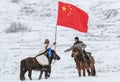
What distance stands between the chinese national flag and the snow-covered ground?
2.34 metres

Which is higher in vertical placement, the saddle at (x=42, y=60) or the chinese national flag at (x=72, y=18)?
the chinese national flag at (x=72, y=18)

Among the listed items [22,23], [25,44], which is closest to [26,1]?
[22,23]

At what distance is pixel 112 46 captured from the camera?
3612 centimetres

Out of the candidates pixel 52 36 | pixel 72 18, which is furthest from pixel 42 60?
pixel 52 36

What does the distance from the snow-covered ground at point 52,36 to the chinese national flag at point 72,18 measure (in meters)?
2.34

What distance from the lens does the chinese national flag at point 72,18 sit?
726 inches

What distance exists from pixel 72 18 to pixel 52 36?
2350 centimetres

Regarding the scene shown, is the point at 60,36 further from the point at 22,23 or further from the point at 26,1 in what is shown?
the point at 26,1

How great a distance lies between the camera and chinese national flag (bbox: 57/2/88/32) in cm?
1844

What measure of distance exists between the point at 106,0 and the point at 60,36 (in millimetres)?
15814

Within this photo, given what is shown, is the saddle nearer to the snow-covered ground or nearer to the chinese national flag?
the chinese national flag

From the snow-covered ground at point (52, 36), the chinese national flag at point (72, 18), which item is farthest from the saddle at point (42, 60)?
the snow-covered ground at point (52, 36)

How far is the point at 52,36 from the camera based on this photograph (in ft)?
138

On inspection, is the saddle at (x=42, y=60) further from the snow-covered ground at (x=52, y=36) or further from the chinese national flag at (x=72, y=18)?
the snow-covered ground at (x=52, y=36)
